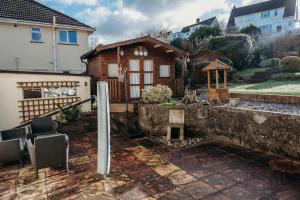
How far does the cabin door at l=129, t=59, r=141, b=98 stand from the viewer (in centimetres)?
1122

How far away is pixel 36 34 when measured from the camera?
46.4 ft

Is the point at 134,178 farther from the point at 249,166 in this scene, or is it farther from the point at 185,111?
the point at 185,111

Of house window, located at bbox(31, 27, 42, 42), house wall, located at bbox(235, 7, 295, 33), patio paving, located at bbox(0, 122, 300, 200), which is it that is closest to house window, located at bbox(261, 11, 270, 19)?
house wall, located at bbox(235, 7, 295, 33)

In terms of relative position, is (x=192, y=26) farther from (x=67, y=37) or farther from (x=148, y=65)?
(x=148, y=65)

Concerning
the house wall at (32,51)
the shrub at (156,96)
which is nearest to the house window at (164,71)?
the shrub at (156,96)

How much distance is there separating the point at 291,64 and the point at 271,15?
30.7 meters

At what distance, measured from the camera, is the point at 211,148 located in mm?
6914

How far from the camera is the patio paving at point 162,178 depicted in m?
4.21

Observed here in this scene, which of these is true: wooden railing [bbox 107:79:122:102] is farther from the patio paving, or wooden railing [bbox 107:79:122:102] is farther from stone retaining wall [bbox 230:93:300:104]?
stone retaining wall [bbox 230:93:300:104]

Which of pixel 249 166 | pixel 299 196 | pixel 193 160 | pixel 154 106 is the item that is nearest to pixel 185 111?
pixel 154 106

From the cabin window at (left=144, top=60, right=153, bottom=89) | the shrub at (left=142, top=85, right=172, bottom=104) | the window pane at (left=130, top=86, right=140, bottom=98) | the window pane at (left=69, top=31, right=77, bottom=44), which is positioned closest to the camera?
the shrub at (left=142, top=85, right=172, bottom=104)

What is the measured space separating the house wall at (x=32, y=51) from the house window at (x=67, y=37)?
0.89 ft

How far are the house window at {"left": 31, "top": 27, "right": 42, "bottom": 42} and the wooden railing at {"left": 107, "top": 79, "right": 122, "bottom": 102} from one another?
7283mm

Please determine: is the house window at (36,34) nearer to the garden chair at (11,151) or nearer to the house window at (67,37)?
the house window at (67,37)
